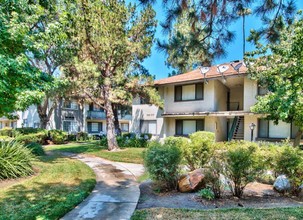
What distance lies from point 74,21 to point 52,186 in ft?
36.7

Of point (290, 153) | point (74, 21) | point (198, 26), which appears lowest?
point (290, 153)

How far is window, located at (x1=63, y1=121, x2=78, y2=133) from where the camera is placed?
3488cm

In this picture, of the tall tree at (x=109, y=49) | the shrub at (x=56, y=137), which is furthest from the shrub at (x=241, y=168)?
the shrub at (x=56, y=137)

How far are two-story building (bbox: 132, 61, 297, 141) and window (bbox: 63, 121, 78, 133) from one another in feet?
53.0

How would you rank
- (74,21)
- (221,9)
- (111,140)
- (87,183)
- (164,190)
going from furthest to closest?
(111,140)
(74,21)
(87,183)
(164,190)
(221,9)

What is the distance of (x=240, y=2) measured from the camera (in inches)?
232

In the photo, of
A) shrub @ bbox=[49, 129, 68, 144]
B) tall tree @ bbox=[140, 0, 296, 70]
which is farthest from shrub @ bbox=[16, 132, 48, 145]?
tall tree @ bbox=[140, 0, 296, 70]

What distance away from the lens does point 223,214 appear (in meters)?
5.26

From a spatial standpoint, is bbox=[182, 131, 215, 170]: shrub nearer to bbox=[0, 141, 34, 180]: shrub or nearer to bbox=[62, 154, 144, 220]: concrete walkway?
bbox=[62, 154, 144, 220]: concrete walkway

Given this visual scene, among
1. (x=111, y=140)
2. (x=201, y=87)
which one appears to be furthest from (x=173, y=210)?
(x=201, y=87)

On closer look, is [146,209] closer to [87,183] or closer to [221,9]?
[87,183]

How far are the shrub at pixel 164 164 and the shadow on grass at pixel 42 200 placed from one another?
213cm

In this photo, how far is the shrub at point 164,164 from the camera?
713 centimetres

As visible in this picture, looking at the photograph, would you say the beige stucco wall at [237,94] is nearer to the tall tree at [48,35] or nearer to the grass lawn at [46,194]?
the tall tree at [48,35]
